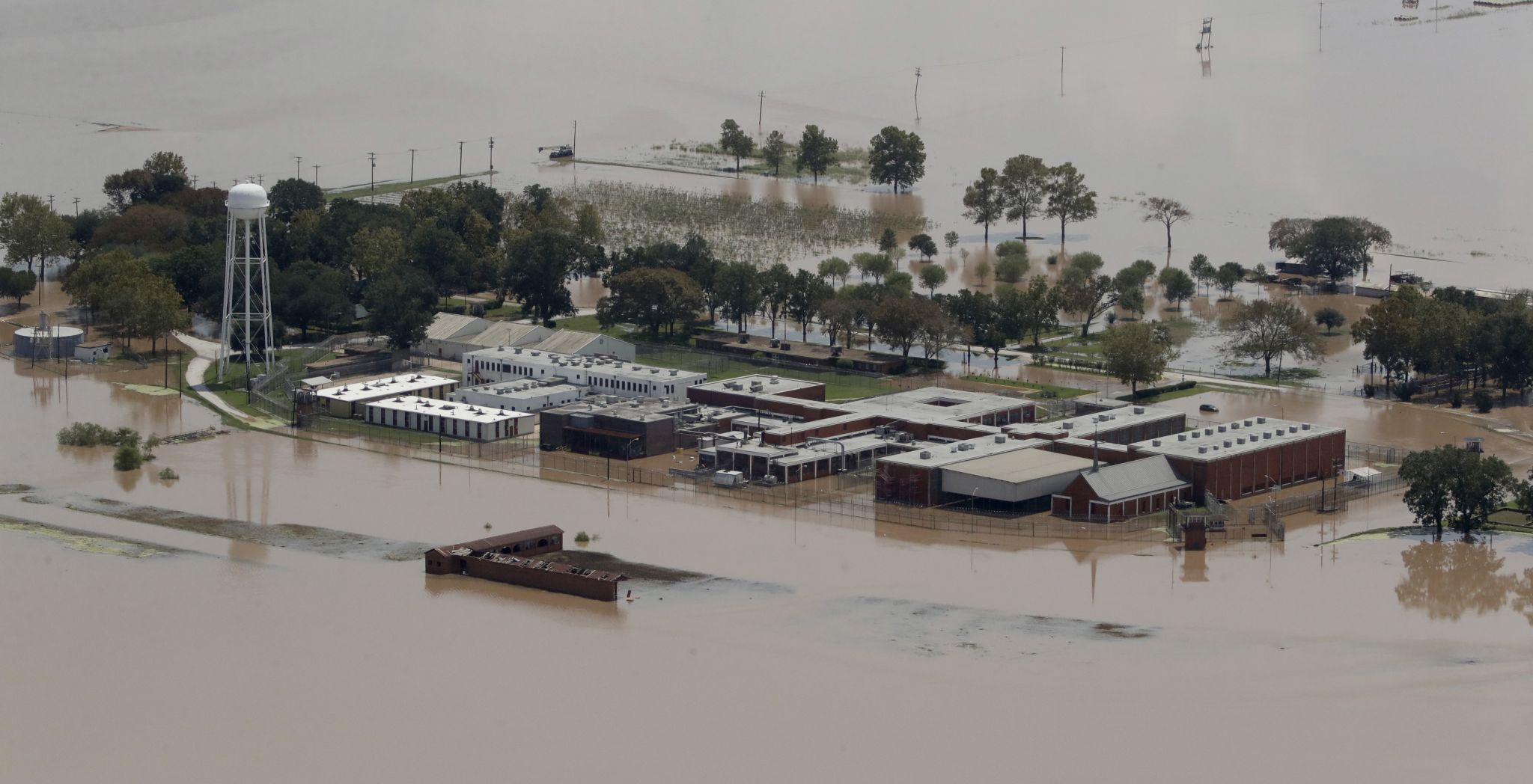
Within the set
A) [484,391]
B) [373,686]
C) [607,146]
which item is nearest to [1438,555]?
[373,686]

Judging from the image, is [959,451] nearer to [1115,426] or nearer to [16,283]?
[1115,426]

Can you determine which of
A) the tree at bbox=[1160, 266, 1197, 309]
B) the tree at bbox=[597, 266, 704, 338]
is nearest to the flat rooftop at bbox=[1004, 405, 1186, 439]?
the tree at bbox=[597, 266, 704, 338]

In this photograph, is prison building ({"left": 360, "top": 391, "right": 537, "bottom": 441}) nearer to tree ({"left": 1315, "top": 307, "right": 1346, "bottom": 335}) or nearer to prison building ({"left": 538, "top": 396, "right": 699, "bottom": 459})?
prison building ({"left": 538, "top": 396, "right": 699, "bottom": 459})

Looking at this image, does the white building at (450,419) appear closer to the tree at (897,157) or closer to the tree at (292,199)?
the tree at (292,199)

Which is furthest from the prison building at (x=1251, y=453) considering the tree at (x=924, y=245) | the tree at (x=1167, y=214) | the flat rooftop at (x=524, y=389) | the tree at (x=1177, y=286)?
the tree at (x=1167, y=214)

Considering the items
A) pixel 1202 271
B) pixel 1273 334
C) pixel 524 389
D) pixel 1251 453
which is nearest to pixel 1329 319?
pixel 1273 334

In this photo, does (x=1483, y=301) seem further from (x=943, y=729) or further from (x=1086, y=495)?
(x=943, y=729)
